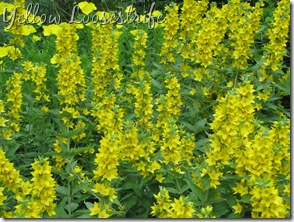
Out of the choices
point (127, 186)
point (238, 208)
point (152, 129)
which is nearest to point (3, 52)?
point (152, 129)

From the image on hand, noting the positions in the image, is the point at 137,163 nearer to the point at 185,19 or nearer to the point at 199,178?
the point at 199,178

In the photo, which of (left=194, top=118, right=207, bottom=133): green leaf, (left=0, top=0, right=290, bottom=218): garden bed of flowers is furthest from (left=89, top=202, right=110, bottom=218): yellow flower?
(left=194, top=118, right=207, bottom=133): green leaf

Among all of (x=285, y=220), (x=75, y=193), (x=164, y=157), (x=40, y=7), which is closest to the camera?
(x=285, y=220)

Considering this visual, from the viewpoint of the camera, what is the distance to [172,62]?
12.7 ft

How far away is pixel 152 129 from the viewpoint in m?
3.14

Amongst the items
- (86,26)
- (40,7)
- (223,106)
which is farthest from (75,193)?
(40,7)

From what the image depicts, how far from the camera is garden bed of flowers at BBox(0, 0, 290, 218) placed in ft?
7.79

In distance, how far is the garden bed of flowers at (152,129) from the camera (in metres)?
2.38

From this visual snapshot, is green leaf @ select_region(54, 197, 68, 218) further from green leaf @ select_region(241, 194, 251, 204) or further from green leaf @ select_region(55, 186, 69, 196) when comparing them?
green leaf @ select_region(241, 194, 251, 204)

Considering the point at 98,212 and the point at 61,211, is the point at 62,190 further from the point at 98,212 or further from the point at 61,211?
the point at 98,212

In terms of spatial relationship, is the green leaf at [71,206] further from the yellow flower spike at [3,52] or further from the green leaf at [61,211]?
the yellow flower spike at [3,52]

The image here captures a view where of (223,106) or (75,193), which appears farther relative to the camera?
(75,193)

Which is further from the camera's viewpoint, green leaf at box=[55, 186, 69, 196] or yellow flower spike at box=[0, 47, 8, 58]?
yellow flower spike at box=[0, 47, 8, 58]

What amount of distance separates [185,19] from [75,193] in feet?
5.43
